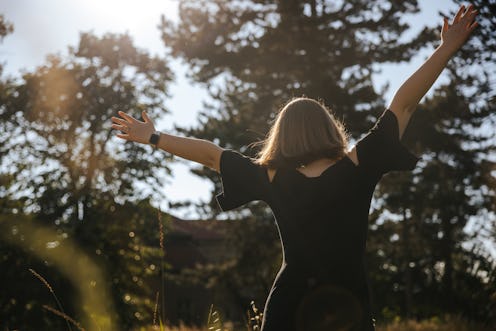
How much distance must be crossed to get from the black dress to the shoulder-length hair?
0.05 metres

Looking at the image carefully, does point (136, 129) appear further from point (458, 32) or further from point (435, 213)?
point (435, 213)

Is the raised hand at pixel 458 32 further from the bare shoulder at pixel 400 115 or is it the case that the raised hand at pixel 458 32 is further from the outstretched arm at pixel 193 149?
the outstretched arm at pixel 193 149

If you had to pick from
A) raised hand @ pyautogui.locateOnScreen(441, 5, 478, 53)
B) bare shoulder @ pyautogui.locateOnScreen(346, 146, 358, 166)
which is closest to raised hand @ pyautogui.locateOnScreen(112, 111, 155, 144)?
bare shoulder @ pyautogui.locateOnScreen(346, 146, 358, 166)

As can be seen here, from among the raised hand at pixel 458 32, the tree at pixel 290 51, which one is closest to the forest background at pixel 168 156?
the tree at pixel 290 51

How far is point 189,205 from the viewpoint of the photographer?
23562 millimetres

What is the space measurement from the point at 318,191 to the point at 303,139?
0.78 feet

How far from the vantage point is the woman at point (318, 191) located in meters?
2.12

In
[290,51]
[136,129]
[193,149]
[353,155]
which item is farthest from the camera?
[290,51]

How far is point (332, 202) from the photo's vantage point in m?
2.20

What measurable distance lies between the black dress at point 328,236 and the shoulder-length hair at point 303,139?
5 centimetres

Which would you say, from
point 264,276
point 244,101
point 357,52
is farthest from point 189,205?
point 357,52

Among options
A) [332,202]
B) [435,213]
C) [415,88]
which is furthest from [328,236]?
[435,213]

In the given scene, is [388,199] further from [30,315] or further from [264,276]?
[30,315]

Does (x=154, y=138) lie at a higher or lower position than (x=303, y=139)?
higher
